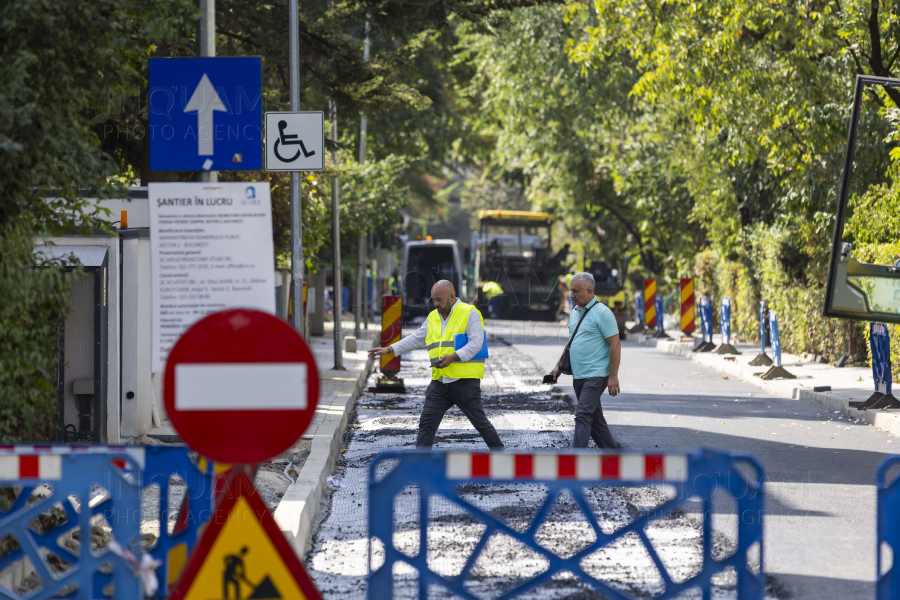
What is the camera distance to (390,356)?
15.0 metres

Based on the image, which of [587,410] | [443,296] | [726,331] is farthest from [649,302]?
[443,296]

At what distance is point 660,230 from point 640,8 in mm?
16661

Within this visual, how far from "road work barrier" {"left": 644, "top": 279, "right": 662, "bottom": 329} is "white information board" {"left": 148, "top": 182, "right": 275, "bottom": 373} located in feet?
79.5

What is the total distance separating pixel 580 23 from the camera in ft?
92.2

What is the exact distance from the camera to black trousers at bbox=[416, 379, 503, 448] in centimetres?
866

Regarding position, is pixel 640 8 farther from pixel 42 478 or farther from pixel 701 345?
pixel 42 478

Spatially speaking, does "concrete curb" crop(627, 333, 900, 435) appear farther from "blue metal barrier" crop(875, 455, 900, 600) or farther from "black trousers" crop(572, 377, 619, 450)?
"blue metal barrier" crop(875, 455, 900, 600)

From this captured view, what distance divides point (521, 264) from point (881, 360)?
25.7 meters

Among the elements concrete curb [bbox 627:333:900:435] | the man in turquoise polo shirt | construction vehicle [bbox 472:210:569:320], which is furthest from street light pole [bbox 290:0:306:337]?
construction vehicle [bbox 472:210:569:320]

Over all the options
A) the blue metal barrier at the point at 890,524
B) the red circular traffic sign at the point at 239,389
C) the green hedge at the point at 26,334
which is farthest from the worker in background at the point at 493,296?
the red circular traffic sign at the point at 239,389

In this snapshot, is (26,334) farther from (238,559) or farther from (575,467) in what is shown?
(575,467)

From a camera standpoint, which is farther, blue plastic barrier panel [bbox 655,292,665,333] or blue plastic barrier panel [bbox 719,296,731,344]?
blue plastic barrier panel [bbox 655,292,665,333]

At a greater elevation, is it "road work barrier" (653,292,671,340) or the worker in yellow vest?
the worker in yellow vest

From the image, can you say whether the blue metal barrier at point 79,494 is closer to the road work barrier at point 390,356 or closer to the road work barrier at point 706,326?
the road work barrier at point 390,356
